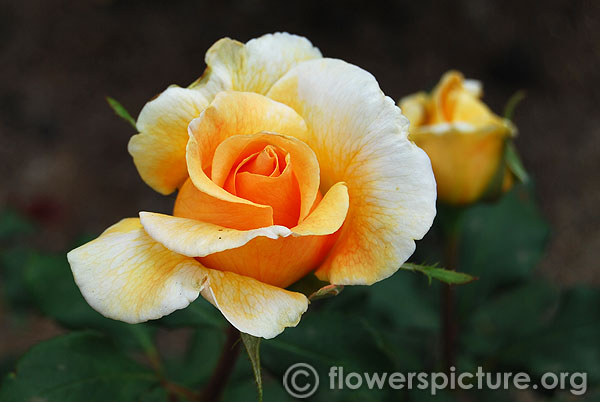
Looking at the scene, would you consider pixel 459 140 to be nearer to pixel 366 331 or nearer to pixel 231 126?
pixel 366 331

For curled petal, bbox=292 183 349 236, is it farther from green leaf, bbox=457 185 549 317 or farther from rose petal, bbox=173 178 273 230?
green leaf, bbox=457 185 549 317

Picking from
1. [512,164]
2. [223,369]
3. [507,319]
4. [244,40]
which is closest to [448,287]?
[512,164]

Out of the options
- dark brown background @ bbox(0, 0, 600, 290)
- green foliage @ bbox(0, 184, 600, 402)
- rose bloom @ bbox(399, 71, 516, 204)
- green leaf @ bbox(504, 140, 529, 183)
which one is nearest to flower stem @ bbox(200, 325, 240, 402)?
green foliage @ bbox(0, 184, 600, 402)

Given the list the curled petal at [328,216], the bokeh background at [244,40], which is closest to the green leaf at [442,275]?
the curled petal at [328,216]

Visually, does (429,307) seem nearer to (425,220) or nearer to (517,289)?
(517,289)

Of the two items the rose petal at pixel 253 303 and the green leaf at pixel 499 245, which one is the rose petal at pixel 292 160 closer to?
the rose petal at pixel 253 303

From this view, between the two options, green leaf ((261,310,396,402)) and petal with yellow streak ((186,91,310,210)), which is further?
green leaf ((261,310,396,402))
